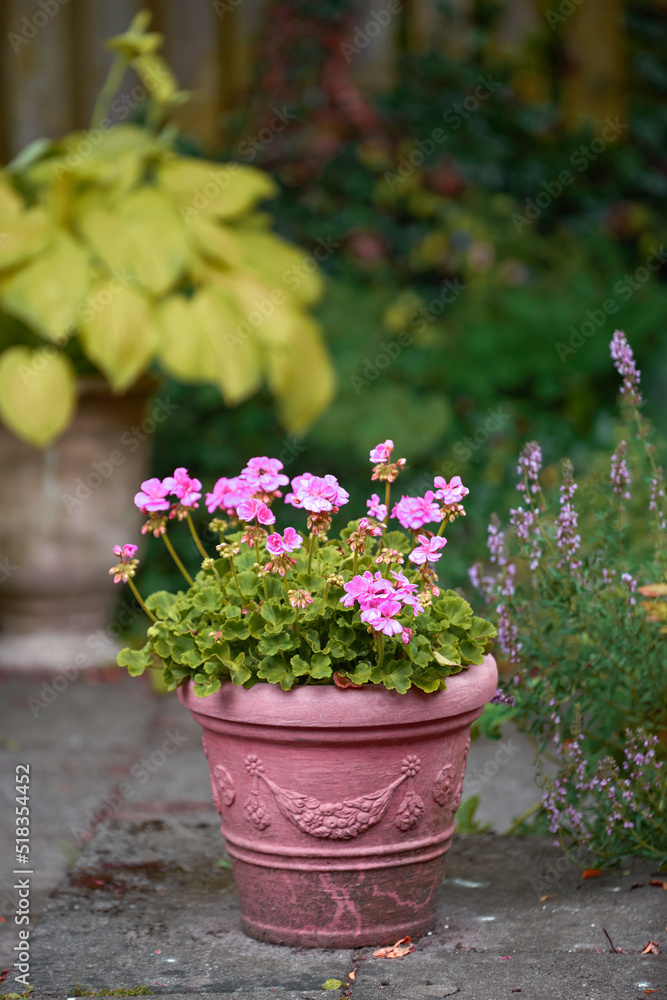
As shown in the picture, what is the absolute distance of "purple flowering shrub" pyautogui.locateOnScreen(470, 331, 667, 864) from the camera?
1.80m

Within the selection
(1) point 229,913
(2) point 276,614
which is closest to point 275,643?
(2) point 276,614

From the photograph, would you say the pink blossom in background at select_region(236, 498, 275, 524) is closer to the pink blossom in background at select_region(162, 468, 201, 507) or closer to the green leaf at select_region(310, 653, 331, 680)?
the pink blossom in background at select_region(162, 468, 201, 507)

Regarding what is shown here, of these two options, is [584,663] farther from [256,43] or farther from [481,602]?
[256,43]

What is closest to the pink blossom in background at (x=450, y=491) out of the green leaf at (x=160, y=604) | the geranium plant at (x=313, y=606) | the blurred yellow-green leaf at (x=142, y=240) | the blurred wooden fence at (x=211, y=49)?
the geranium plant at (x=313, y=606)

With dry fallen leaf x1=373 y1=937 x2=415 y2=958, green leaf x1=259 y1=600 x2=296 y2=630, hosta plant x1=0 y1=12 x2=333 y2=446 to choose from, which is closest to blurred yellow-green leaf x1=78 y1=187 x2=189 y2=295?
hosta plant x1=0 y1=12 x2=333 y2=446

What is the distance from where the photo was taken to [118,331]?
3.17 metres

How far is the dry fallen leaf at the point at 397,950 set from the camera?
5.33ft

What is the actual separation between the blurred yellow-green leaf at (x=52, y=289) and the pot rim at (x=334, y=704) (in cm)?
173

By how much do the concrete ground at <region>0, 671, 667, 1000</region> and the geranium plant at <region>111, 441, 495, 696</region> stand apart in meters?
0.40

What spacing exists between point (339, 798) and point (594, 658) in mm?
555

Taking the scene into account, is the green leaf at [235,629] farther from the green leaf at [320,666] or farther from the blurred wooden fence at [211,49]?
the blurred wooden fence at [211,49]

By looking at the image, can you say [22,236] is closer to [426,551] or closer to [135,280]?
[135,280]

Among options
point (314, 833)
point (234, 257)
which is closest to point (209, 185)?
point (234, 257)

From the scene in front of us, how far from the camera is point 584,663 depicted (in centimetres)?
190
